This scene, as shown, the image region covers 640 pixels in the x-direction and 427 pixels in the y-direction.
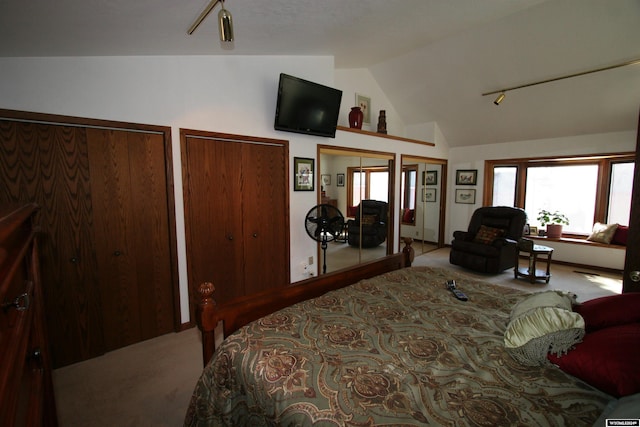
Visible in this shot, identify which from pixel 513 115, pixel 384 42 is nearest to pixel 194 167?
pixel 384 42

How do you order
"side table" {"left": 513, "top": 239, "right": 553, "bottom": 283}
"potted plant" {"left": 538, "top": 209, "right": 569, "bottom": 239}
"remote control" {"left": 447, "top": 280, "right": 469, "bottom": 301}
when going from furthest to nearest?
"potted plant" {"left": 538, "top": 209, "right": 569, "bottom": 239}
"side table" {"left": 513, "top": 239, "right": 553, "bottom": 283}
"remote control" {"left": 447, "top": 280, "right": 469, "bottom": 301}

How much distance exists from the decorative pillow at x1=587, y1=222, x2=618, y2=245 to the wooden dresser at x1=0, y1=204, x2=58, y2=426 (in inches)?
254

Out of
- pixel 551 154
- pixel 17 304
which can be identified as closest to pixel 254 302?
pixel 17 304

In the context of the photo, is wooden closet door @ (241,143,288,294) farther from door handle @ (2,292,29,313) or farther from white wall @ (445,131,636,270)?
white wall @ (445,131,636,270)

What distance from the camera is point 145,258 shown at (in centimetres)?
249

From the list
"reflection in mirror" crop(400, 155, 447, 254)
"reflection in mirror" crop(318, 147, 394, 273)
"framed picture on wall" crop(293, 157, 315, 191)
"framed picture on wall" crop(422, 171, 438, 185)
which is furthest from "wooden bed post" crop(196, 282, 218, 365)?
"framed picture on wall" crop(422, 171, 438, 185)

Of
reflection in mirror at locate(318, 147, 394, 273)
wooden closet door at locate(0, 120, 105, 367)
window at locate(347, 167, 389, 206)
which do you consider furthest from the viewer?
window at locate(347, 167, 389, 206)

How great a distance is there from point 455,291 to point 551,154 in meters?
4.50

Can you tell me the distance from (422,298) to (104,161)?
2.60 m

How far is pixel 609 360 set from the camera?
100 centimetres

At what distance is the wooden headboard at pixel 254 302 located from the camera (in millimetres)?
1403

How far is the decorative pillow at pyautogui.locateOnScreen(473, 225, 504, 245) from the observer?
444 centimetres

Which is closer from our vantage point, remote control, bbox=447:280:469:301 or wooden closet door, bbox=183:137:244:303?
remote control, bbox=447:280:469:301

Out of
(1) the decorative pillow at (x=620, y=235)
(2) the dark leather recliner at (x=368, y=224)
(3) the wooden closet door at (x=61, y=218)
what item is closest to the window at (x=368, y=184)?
(2) the dark leather recliner at (x=368, y=224)
